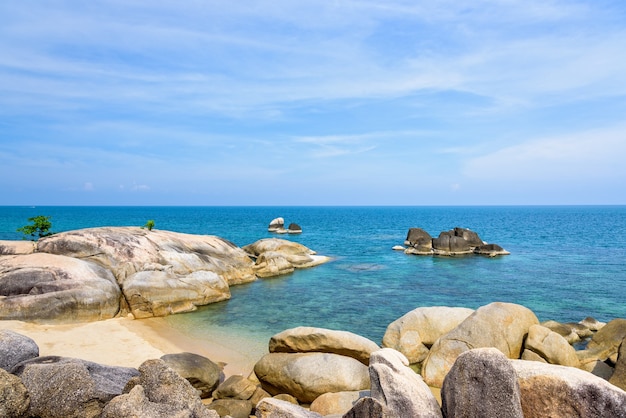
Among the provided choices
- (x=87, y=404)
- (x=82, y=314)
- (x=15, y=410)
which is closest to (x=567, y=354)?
(x=87, y=404)

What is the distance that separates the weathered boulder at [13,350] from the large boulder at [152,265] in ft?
43.5

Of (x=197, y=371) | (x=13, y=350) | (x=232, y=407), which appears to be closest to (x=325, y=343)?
(x=232, y=407)

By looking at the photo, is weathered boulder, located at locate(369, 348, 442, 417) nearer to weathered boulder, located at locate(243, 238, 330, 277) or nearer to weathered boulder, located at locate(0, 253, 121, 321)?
weathered boulder, located at locate(0, 253, 121, 321)

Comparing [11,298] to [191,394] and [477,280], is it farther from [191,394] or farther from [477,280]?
[477,280]

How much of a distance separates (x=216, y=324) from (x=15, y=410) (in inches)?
621

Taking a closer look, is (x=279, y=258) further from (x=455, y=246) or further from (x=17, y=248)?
(x=455, y=246)

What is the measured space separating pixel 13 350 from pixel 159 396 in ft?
15.6

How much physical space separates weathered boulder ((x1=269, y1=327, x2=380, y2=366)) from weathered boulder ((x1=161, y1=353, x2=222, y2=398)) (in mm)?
2593

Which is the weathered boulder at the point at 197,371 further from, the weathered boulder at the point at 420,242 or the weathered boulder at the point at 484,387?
the weathered boulder at the point at 420,242

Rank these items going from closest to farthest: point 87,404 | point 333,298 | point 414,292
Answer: point 87,404 → point 333,298 → point 414,292

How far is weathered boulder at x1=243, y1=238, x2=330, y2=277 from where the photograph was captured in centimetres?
3819

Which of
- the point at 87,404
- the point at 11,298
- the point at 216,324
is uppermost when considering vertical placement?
the point at 87,404

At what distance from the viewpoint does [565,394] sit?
7.46 m

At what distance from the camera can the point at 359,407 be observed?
7.25 m
